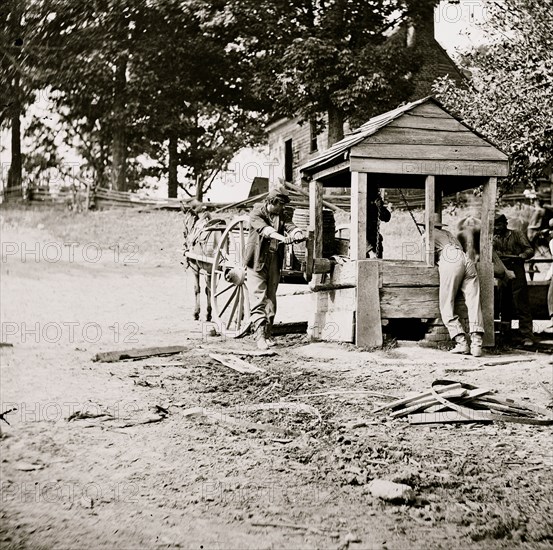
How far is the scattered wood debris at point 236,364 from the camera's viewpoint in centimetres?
811

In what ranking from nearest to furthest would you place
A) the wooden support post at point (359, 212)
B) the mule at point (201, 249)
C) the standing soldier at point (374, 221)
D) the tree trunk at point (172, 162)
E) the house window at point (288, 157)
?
1. the wooden support post at point (359, 212)
2. the standing soldier at point (374, 221)
3. the mule at point (201, 249)
4. the tree trunk at point (172, 162)
5. the house window at point (288, 157)

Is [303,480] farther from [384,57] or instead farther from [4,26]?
[384,57]

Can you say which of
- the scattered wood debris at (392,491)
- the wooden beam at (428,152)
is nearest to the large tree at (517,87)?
the wooden beam at (428,152)

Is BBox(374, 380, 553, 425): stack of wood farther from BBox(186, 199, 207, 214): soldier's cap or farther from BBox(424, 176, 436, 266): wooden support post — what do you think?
BBox(186, 199, 207, 214): soldier's cap

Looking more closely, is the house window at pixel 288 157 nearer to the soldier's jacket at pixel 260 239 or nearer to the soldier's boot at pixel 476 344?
the soldier's jacket at pixel 260 239

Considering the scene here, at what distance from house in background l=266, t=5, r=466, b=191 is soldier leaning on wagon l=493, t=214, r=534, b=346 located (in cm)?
1318

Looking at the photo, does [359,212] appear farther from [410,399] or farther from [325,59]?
[325,59]

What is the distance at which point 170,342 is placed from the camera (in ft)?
36.0

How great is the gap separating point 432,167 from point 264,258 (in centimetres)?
264

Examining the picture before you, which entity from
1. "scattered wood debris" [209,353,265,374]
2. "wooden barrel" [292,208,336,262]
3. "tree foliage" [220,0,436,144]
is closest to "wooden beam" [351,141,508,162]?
"wooden barrel" [292,208,336,262]

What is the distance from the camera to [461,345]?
9062mm

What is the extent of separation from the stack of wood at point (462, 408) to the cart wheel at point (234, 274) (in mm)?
5023

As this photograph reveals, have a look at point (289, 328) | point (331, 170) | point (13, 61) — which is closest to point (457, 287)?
point (331, 170)

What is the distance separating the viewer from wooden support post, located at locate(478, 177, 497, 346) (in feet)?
31.8
